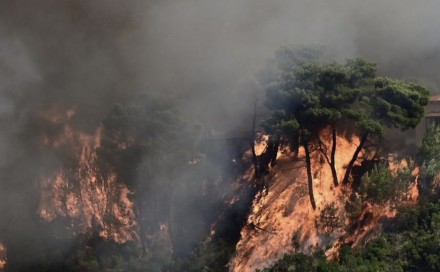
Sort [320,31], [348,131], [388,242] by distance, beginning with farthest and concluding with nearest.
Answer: [320,31] → [348,131] → [388,242]

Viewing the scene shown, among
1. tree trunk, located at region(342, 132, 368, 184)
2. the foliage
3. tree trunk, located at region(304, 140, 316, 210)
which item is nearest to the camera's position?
tree trunk, located at region(304, 140, 316, 210)

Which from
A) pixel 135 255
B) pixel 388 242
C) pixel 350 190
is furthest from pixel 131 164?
pixel 388 242

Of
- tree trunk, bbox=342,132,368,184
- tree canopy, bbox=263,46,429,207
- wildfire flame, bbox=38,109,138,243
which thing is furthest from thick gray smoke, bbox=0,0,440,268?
tree trunk, bbox=342,132,368,184

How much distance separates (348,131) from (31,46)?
7318 mm

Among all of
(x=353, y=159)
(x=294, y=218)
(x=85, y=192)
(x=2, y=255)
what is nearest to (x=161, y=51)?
(x=85, y=192)

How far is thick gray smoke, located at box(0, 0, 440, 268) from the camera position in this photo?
12.3 meters

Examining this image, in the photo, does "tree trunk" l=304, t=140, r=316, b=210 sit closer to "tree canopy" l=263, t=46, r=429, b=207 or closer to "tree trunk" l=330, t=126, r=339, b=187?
"tree canopy" l=263, t=46, r=429, b=207

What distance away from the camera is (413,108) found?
1260 centimetres

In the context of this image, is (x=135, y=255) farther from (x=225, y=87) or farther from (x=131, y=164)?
(x=225, y=87)

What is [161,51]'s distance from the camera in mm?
13953

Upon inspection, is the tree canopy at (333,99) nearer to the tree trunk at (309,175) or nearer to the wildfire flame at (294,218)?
the tree trunk at (309,175)

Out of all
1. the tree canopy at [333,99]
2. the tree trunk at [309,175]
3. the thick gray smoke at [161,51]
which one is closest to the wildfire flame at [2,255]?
the thick gray smoke at [161,51]

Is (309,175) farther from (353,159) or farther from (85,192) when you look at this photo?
(85,192)

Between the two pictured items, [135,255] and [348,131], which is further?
[348,131]
